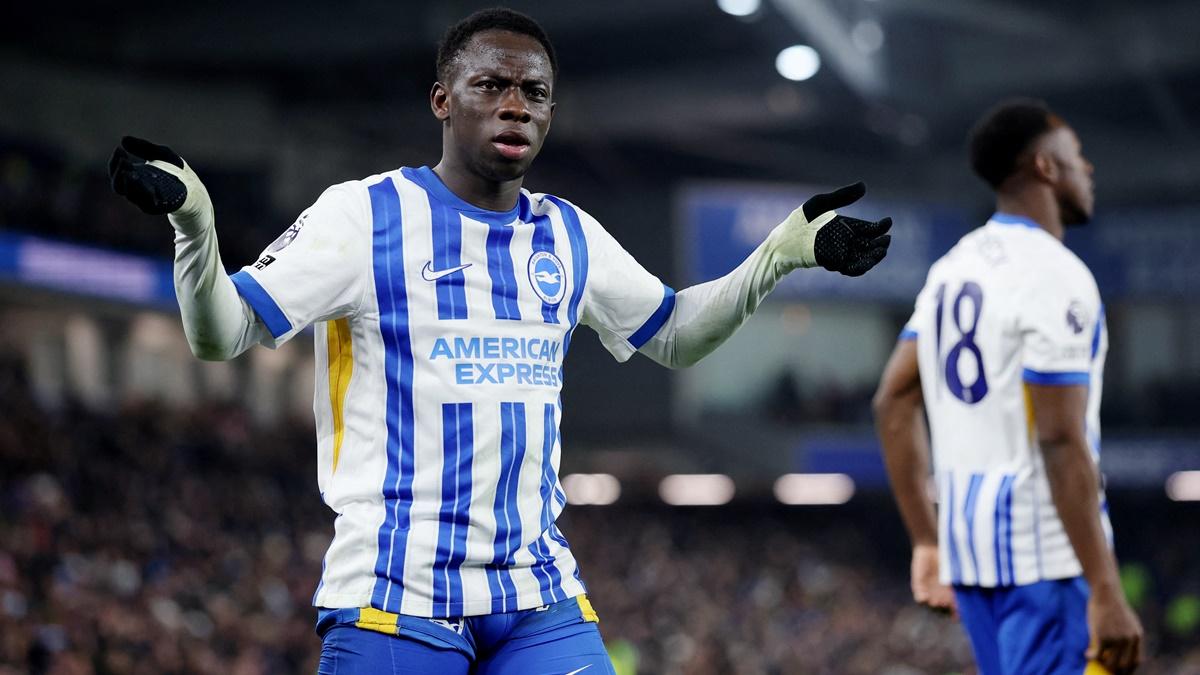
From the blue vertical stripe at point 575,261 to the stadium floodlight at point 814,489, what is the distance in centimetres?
2634

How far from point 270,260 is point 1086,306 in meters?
2.20

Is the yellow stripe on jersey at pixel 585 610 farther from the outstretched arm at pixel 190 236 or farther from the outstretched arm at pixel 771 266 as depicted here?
the outstretched arm at pixel 190 236

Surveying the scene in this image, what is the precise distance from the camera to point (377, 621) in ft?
8.80

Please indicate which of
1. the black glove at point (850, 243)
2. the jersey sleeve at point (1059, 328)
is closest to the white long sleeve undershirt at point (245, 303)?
the black glove at point (850, 243)

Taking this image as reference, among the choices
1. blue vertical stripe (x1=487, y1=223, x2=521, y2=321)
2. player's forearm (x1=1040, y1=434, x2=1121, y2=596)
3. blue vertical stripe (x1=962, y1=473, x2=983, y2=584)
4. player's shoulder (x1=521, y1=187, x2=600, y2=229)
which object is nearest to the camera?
blue vertical stripe (x1=487, y1=223, x2=521, y2=321)

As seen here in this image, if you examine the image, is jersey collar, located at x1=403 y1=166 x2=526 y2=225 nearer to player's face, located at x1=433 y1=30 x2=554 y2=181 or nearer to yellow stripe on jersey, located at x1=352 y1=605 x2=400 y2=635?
player's face, located at x1=433 y1=30 x2=554 y2=181

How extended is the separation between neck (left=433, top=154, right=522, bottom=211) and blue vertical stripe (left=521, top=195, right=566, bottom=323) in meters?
0.08

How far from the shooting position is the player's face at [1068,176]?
4160 mm

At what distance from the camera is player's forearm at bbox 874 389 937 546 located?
172 inches

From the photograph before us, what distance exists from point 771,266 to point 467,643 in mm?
1038

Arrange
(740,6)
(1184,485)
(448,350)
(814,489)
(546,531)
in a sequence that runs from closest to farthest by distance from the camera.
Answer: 1. (448,350)
2. (546,531)
3. (740,6)
4. (1184,485)
5. (814,489)

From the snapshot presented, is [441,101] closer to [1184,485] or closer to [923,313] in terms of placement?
[923,313]

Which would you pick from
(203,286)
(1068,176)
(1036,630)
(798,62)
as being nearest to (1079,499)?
(1036,630)

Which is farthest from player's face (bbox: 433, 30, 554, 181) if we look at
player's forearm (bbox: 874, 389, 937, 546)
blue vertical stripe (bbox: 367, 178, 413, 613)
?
player's forearm (bbox: 874, 389, 937, 546)
